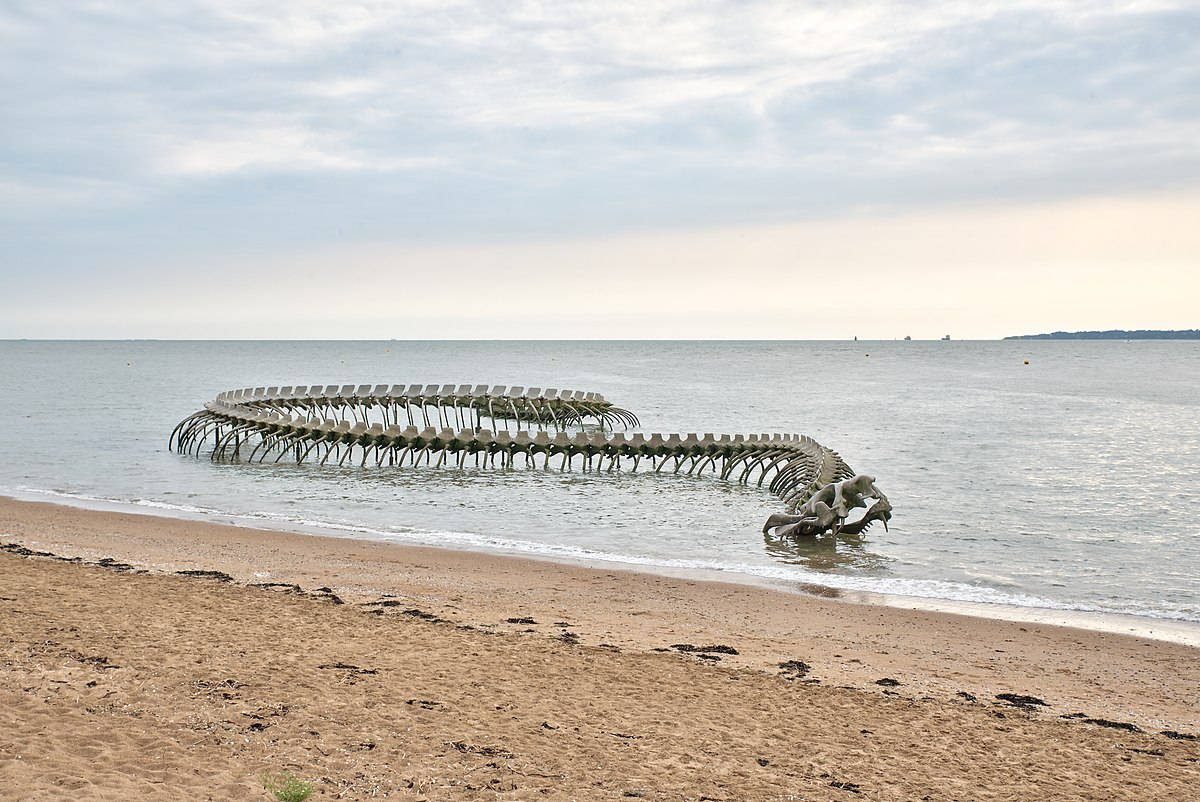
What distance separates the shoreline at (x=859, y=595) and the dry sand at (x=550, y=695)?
1.70 ft

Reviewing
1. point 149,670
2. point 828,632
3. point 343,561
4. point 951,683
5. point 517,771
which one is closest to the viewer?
point 517,771

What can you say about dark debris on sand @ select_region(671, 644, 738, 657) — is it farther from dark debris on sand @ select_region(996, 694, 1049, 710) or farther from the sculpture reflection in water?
the sculpture reflection in water

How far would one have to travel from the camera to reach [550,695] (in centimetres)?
807

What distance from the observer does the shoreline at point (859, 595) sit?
11.7 metres

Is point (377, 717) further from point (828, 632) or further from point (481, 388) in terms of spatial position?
point (481, 388)

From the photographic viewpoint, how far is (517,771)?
21.3 ft

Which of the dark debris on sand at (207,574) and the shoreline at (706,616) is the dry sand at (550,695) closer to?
the shoreline at (706,616)

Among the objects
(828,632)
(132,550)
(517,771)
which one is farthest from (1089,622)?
(132,550)

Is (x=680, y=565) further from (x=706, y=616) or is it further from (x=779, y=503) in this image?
(x=779, y=503)

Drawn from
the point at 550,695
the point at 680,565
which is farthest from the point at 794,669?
the point at 680,565

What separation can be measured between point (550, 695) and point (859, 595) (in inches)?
251

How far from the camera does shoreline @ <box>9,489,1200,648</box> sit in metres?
11.7

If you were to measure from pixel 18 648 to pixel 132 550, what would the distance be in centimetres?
637

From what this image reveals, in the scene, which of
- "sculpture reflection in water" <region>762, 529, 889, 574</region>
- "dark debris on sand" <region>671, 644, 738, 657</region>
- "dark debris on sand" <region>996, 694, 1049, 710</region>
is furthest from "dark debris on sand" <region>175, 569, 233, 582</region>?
"dark debris on sand" <region>996, 694, 1049, 710</region>
